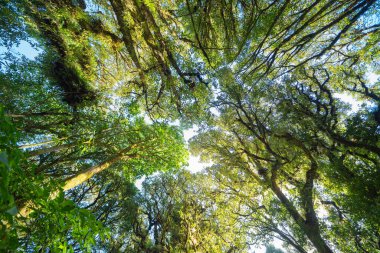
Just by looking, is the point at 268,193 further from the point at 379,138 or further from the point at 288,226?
the point at 379,138

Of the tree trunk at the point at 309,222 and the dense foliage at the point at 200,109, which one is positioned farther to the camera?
the tree trunk at the point at 309,222

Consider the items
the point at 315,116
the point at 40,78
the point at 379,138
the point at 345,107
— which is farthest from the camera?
the point at 345,107

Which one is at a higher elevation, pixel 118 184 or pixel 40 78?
pixel 40 78

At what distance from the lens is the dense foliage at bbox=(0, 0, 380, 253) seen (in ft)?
19.4

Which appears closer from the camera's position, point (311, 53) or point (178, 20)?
point (178, 20)

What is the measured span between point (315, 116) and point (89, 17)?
10728mm

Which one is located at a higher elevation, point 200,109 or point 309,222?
point 200,109

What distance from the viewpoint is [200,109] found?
855 cm

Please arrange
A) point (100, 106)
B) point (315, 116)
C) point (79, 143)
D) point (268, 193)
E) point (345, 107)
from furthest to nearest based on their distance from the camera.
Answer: point (268, 193) < point (345, 107) < point (315, 116) < point (100, 106) < point (79, 143)

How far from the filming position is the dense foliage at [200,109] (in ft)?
19.4

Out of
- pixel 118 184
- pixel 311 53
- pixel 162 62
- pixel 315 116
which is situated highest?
pixel 311 53

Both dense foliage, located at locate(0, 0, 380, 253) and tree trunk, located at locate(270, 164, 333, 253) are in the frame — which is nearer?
dense foliage, located at locate(0, 0, 380, 253)

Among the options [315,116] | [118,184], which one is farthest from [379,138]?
[118,184]

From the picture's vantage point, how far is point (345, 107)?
10.0 m
